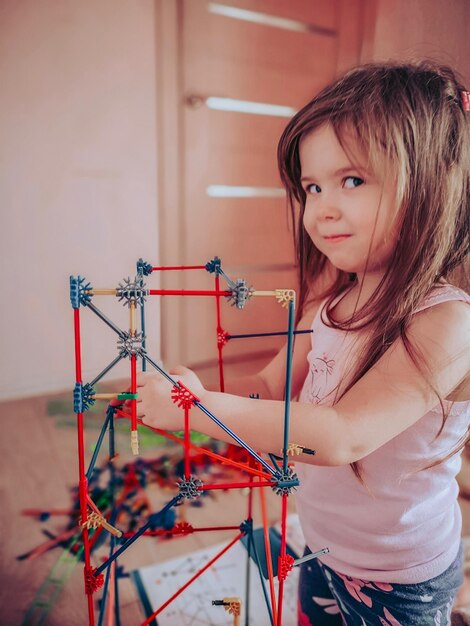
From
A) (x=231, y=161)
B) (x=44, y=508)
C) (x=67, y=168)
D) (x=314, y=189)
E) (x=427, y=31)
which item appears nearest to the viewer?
(x=314, y=189)

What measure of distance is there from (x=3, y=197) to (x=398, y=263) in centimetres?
138

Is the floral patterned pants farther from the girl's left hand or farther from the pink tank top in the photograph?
the girl's left hand

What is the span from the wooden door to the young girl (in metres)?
0.68

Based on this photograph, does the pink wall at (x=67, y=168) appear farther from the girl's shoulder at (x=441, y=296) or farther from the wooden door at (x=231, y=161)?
the girl's shoulder at (x=441, y=296)

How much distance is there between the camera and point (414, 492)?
1.97ft

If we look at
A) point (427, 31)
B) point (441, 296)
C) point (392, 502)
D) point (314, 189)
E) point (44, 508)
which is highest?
point (427, 31)

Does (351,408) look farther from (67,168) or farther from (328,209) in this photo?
(67,168)

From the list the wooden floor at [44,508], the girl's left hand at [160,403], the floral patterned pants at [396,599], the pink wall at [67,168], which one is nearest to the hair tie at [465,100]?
the girl's left hand at [160,403]

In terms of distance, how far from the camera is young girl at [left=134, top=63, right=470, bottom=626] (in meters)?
0.45

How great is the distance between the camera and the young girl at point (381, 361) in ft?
1.48

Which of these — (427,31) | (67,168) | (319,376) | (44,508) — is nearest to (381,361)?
(319,376)

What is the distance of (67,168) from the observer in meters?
1.60

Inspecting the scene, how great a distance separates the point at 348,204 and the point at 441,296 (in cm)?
14

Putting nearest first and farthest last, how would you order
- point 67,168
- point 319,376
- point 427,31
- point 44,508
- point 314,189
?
point 314,189 → point 319,376 → point 427,31 → point 44,508 → point 67,168
